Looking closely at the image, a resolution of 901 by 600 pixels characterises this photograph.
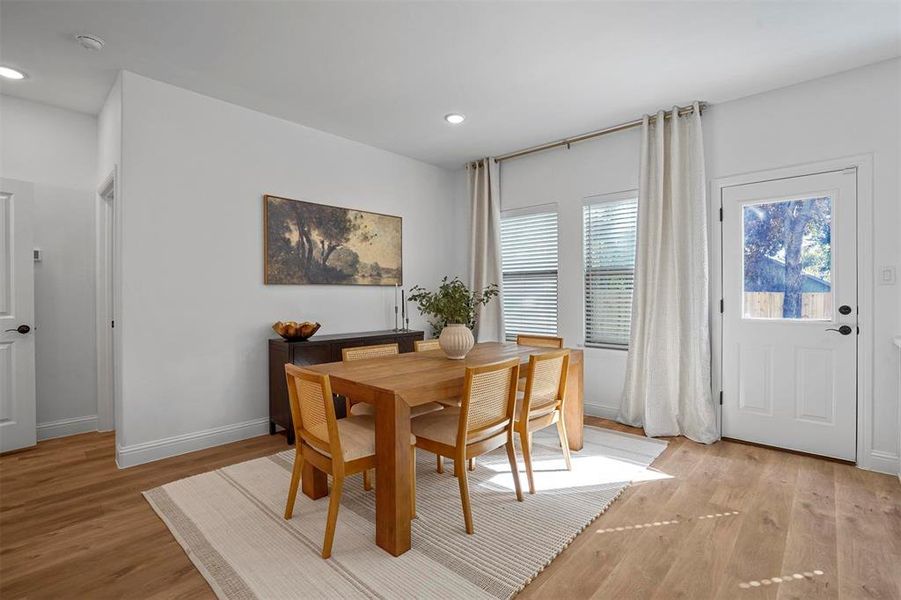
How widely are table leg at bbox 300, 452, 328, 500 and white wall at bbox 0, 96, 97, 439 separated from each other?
262 centimetres

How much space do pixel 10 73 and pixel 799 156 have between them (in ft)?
18.6

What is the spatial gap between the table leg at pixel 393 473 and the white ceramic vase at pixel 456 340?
0.88 metres

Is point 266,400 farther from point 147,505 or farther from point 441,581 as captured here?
point 441,581

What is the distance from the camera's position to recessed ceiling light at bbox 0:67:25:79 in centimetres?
303

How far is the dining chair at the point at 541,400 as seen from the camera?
254 cm

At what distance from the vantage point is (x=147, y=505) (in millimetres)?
2514

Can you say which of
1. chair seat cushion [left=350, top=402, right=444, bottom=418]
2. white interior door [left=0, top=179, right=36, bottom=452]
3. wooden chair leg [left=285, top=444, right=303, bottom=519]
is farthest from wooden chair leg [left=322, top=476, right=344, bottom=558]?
white interior door [left=0, top=179, right=36, bottom=452]

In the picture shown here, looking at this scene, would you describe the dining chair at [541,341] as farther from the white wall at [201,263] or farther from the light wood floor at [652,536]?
the white wall at [201,263]

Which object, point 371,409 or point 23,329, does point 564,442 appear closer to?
point 371,409

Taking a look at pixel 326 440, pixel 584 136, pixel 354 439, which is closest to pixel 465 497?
pixel 354 439

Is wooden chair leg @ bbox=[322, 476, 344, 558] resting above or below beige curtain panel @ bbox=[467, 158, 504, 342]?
below

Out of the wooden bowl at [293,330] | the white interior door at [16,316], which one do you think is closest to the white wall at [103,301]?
the white interior door at [16,316]

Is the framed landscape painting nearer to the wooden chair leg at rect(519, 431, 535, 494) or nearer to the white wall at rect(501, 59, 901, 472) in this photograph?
the white wall at rect(501, 59, 901, 472)

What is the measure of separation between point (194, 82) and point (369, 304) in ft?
7.83
